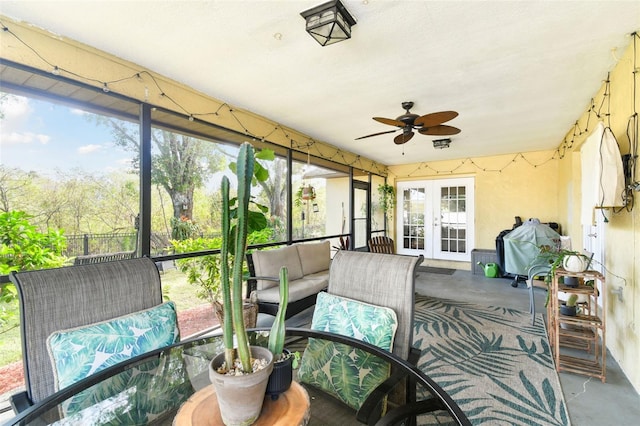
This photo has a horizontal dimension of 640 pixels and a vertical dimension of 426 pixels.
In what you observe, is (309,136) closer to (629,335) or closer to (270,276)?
(270,276)

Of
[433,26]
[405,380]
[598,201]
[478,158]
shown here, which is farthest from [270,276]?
[478,158]

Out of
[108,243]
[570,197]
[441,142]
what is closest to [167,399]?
[108,243]

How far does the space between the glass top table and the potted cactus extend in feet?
0.90

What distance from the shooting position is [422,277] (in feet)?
19.1

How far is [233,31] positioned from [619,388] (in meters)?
3.80

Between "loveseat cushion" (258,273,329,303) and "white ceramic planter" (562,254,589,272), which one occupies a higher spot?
"white ceramic planter" (562,254,589,272)

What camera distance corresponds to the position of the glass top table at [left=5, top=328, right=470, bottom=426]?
3.10 ft

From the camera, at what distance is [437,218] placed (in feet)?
23.1

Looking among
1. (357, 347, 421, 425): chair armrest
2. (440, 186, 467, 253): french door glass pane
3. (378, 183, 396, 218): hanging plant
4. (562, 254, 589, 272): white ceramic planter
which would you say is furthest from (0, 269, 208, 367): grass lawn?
(440, 186, 467, 253): french door glass pane

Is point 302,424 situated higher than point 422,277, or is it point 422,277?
point 302,424

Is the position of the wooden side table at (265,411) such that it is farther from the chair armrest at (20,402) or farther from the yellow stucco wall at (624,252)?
the yellow stucco wall at (624,252)

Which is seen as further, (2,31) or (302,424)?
(2,31)

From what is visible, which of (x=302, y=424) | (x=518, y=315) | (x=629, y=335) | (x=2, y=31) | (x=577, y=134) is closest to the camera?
(x=302, y=424)

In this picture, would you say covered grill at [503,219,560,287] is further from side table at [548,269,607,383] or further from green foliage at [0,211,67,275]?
green foliage at [0,211,67,275]
